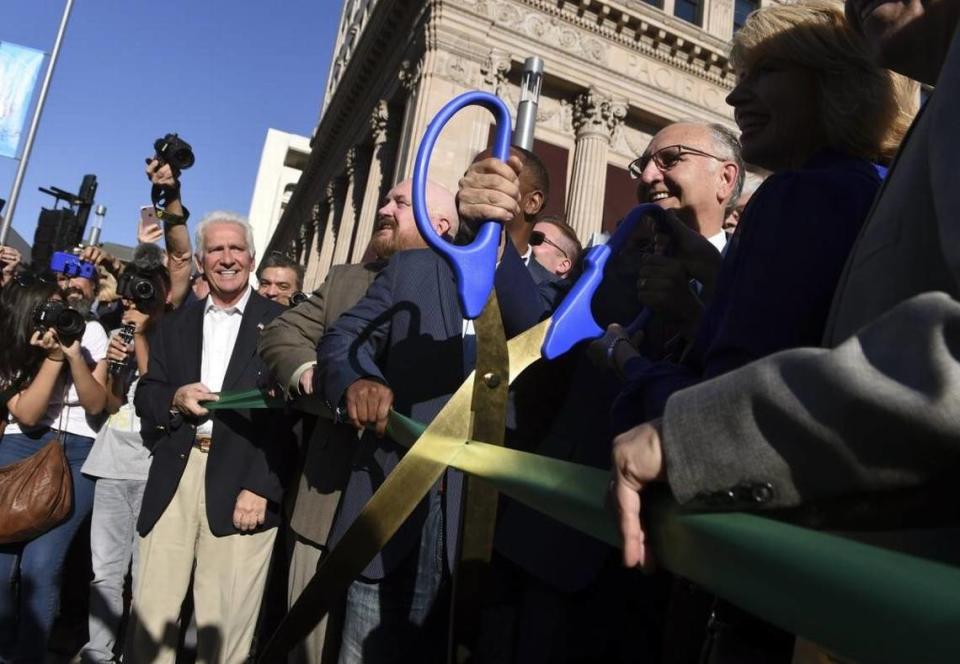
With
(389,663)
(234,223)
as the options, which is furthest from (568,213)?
(389,663)

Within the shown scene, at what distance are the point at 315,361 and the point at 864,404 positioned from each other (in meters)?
2.26

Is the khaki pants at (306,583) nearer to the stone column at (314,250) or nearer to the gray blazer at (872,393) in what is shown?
the gray blazer at (872,393)

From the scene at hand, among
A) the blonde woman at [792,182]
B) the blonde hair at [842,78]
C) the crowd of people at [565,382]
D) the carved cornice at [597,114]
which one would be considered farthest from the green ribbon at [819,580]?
the carved cornice at [597,114]

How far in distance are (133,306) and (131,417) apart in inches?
27.0

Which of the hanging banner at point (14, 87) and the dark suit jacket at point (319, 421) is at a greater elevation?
the hanging banner at point (14, 87)

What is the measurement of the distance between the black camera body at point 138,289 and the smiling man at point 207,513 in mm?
677

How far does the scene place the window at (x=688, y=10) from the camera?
59.3ft

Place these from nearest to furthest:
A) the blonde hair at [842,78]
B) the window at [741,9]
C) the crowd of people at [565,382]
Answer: the crowd of people at [565,382] → the blonde hair at [842,78] → the window at [741,9]

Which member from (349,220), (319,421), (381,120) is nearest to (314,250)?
(349,220)

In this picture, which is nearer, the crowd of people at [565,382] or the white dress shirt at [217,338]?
the crowd of people at [565,382]

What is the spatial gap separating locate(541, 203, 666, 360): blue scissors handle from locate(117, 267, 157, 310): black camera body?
296cm

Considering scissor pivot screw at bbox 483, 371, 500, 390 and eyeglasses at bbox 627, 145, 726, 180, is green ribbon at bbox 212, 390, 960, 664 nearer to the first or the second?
scissor pivot screw at bbox 483, 371, 500, 390

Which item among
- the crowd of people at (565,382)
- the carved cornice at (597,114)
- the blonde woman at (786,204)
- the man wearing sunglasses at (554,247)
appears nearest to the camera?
the crowd of people at (565,382)

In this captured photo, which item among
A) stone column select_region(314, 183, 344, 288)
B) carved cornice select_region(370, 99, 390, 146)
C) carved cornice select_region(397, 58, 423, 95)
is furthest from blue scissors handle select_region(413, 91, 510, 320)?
stone column select_region(314, 183, 344, 288)
